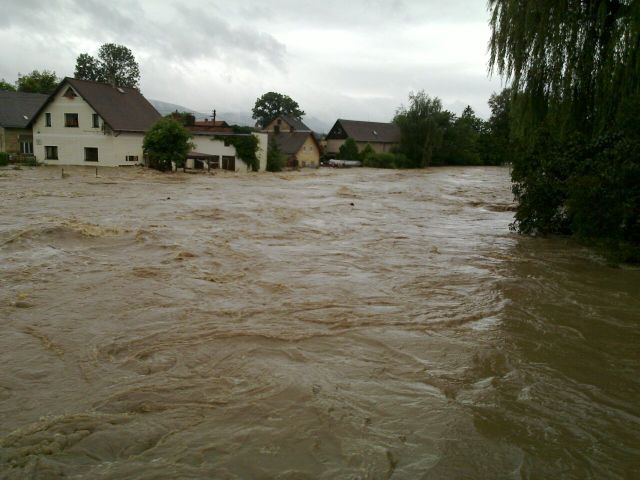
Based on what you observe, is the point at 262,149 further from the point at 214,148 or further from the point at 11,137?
the point at 11,137

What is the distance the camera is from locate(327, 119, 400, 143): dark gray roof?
7444 cm

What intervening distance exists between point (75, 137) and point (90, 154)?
174 cm

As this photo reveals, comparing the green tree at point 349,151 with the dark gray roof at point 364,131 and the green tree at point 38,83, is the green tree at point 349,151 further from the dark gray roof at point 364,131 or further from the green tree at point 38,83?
the green tree at point 38,83

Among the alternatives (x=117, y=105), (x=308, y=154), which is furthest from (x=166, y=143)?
(x=308, y=154)

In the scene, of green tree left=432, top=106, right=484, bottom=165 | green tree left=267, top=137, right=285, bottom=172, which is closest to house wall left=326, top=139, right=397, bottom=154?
green tree left=432, top=106, right=484, bottom=165

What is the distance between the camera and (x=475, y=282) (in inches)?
406

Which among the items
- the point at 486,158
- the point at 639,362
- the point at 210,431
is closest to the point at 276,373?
the point at 210,431

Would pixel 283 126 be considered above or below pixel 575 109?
above

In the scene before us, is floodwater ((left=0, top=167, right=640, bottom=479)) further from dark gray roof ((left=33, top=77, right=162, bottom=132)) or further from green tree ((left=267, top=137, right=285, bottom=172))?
green tree ((left=267, top=137, right=285, bottom=172))

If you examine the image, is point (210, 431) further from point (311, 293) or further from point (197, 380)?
point (311, 293)

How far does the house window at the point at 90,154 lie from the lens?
39.8 meters

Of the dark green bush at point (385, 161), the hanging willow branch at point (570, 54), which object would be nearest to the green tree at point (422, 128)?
the dark green bush at point (385, 161)

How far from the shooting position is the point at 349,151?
67500 mm

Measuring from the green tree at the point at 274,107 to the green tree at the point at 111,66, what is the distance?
29314 millimetres
